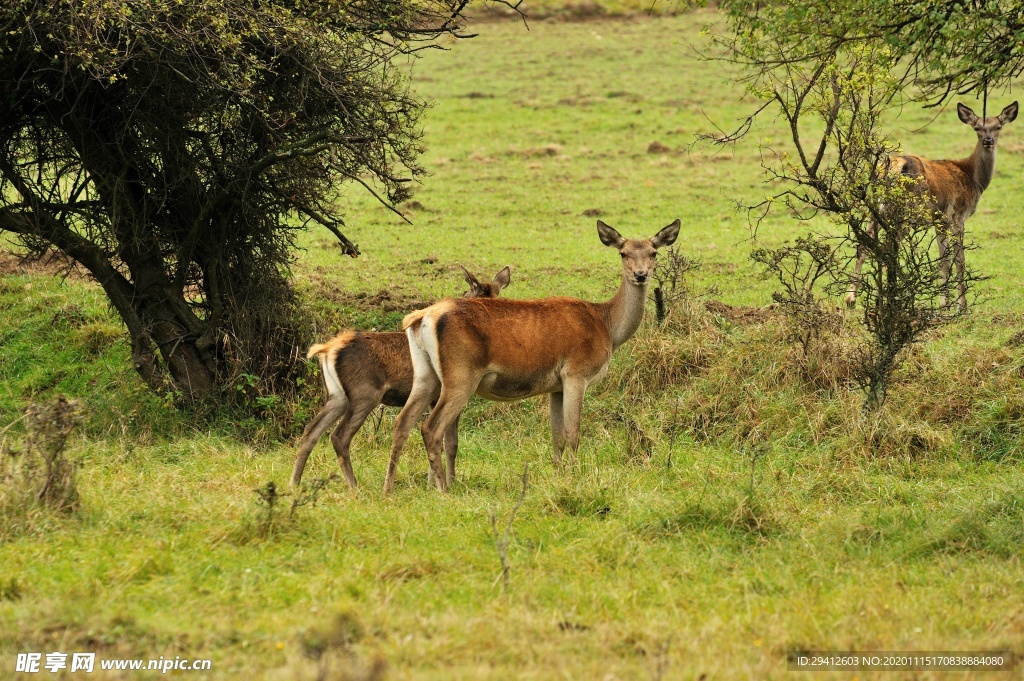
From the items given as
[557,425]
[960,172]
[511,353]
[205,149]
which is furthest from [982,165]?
[205,149]

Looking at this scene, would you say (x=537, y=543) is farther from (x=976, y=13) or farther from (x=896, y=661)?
(x=976, y=13)

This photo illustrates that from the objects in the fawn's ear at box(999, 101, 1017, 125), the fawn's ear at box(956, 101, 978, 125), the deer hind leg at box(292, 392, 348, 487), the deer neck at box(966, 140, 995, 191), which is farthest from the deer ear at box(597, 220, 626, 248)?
the deer neck at box(966, 140, 995, 191)

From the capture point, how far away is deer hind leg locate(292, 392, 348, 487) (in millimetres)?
8922

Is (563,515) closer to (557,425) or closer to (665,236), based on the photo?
(557,425)

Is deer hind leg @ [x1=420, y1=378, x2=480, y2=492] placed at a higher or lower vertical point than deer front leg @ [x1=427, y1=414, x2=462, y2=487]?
higher

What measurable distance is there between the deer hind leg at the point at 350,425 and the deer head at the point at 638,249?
7.71ft

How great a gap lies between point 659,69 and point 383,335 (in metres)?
26.8

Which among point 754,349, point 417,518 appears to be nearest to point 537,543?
point 417,518

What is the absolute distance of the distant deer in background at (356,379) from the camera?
922cm

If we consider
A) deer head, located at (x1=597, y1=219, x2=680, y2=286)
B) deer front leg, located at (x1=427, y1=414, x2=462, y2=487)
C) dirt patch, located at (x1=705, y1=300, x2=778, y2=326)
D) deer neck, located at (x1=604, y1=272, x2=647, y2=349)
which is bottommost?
deer front leg, located at (x1=427, y1=414, x2=462, y2=487)

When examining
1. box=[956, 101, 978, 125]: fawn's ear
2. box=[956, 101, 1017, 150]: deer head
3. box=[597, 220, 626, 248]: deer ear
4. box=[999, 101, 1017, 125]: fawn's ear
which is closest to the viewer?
box=[597, 220, 626, 248]: deer ear

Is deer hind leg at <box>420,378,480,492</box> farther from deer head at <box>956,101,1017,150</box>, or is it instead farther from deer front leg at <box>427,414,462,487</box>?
deer head at <box>956,101,1017,150</box>

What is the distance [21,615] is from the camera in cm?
568

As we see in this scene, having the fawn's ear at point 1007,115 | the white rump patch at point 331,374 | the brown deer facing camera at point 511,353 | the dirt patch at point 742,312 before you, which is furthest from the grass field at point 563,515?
the fawn's ear at point 1007,115
